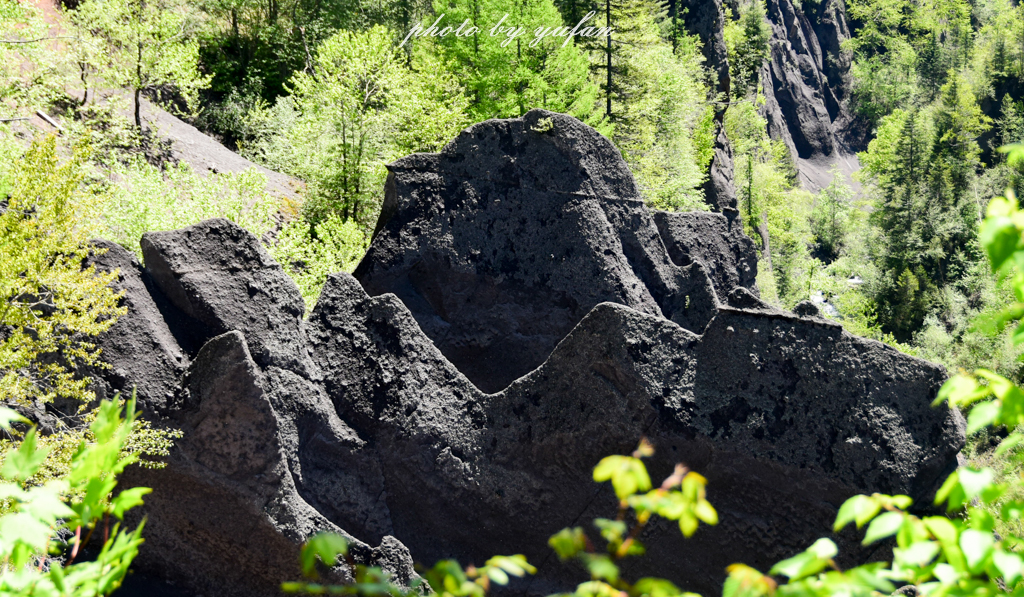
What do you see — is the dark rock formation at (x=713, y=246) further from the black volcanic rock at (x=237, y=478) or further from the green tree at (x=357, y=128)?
the green tree at (x=357, y=128)

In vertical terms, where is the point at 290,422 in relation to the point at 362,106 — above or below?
below

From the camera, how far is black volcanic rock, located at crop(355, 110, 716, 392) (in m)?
8.22

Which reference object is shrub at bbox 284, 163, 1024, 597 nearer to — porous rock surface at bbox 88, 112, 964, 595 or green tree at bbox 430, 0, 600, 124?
porous rock surface at bbox 88, 112, 964, 595

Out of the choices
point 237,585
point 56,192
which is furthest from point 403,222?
point 237,585

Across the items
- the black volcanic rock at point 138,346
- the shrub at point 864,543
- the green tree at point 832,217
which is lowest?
the green tree at point 832,217

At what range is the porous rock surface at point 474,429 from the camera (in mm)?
5449

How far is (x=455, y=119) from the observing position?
18859mm

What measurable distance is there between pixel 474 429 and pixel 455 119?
1405 cm

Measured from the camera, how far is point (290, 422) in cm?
585

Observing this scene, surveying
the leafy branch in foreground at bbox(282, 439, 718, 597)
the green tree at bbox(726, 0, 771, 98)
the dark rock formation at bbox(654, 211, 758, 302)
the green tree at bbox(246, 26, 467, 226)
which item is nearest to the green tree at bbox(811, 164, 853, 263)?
the green tree at bbox(726, 0, 771, 98)

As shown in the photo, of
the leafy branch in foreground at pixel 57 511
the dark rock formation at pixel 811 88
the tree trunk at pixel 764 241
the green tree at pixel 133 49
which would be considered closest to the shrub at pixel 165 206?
the green tree at pixel 133 49

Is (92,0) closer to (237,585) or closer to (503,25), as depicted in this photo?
(503,25)

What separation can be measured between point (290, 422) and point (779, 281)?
36.7 m

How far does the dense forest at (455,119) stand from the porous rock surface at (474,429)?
48.7 inches
